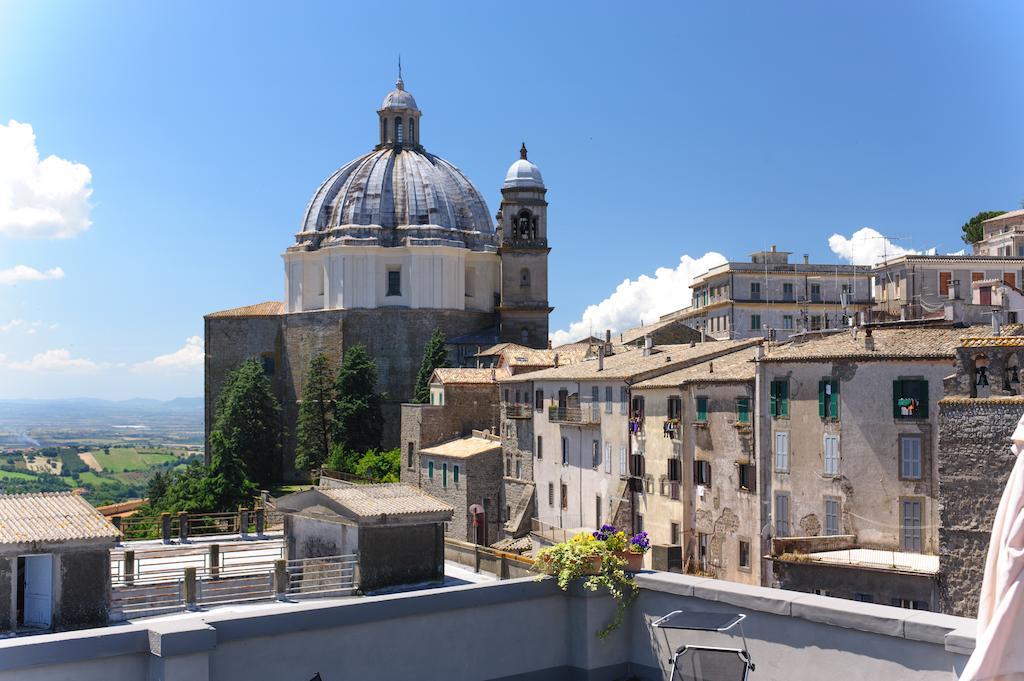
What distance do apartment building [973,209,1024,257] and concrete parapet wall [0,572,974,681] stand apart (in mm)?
62450

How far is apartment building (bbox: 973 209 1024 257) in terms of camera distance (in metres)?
66.0

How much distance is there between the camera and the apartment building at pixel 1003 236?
6600 centimetres

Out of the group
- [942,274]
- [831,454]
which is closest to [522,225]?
[942,274]

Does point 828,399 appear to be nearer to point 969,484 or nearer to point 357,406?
point 969,484

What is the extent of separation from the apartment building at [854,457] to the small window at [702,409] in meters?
2.98

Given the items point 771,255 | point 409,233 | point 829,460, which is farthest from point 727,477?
point 409,233

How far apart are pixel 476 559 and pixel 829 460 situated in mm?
13854

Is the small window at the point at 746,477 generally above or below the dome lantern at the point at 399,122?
below

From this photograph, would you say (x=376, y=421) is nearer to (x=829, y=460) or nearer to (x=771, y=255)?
(x=771, y=255)

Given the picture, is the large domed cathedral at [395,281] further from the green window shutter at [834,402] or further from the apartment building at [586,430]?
the green window shutter at [834,402]

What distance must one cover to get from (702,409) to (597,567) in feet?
86.2

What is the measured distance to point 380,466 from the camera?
5916 centimetres

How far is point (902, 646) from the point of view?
7.29 metres

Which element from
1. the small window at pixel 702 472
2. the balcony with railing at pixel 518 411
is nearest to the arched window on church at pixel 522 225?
the balcony with railing at pixel 518 411
